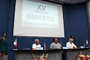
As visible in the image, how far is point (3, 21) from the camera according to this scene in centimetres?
431

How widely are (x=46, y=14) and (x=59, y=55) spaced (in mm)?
2829

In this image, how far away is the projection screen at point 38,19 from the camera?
168 inches

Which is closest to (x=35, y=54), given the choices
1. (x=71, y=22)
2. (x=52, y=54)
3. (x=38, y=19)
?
(x=52, y=54)

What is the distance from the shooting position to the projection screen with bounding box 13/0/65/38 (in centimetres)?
428

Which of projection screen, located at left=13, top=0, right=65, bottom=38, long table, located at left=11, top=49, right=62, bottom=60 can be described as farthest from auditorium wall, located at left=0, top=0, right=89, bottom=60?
long table, located at left=11, top=49, right=62, bottom=60

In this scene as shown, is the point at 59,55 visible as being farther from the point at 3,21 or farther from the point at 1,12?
the point at 1,12

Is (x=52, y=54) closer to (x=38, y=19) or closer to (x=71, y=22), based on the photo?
(x=38, y=19)

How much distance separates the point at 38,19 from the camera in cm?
457

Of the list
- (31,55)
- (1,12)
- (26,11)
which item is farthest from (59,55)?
(1,12)

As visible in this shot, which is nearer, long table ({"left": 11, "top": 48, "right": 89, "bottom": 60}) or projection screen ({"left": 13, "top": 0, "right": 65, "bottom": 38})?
long table ({"left": 11, "top": 48, "right": 89, "bottom": 60})

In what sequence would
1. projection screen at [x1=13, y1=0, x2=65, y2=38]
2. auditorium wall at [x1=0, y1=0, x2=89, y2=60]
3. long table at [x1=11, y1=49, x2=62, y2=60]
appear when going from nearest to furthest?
long table at [x1=11, y1=49, x2=62, y2=60] → projection screen at [x1=13, y1=0, x2=65, y2=38] → auditorium wall at [x1=0, y1=0, x2=89, y2=60]

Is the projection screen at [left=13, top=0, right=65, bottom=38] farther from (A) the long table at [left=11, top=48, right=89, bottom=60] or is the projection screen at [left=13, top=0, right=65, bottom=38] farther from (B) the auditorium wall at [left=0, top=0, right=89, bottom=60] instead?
(A) the long table at [left=11, top=48, right=89, bottom=60]

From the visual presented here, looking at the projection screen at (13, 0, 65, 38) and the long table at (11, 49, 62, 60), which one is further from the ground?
the projection screen at (13, 0, 65, 38)

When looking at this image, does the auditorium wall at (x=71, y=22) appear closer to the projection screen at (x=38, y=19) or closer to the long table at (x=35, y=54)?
the projection screen at (x=38, y=19)
